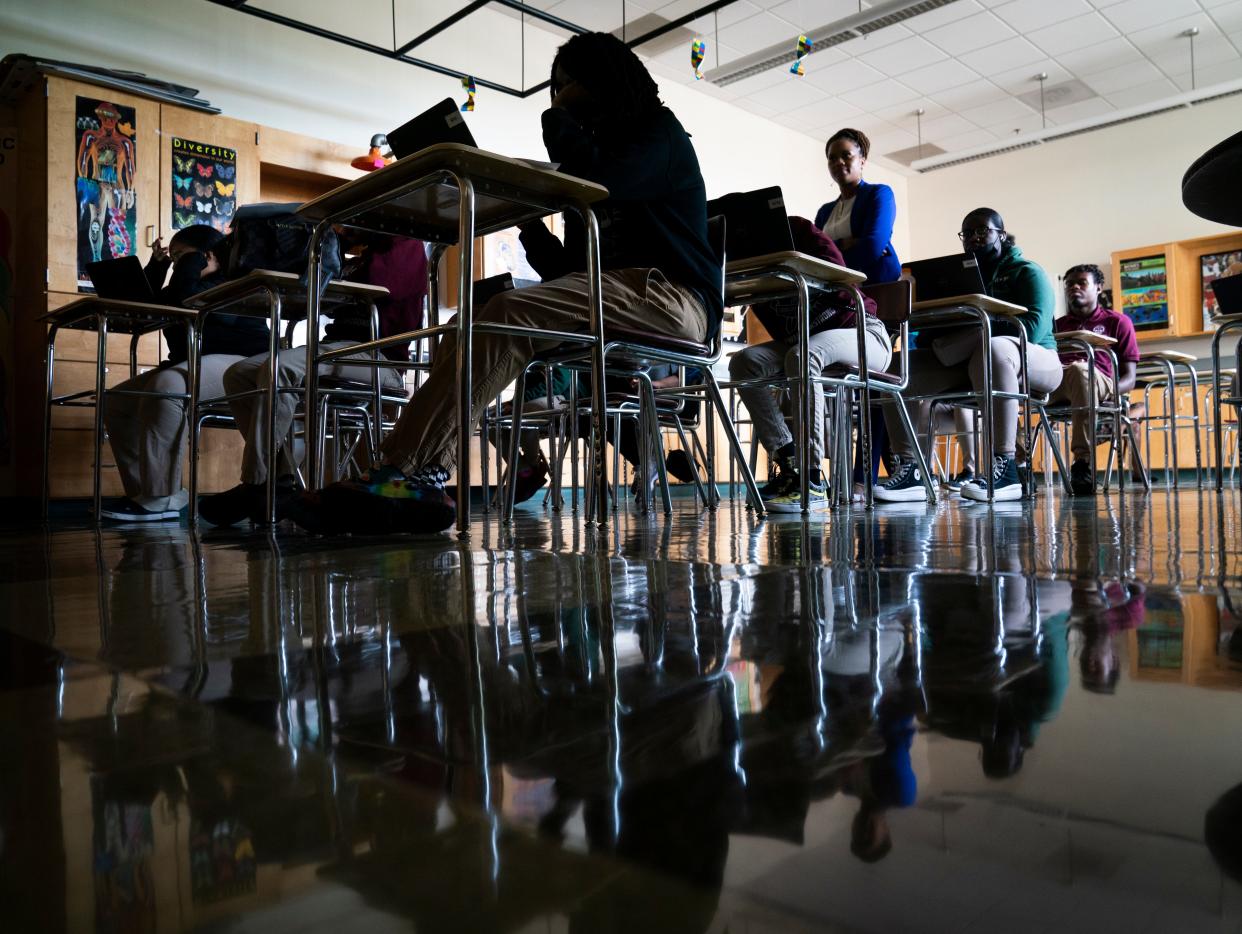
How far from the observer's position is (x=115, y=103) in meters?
5.04

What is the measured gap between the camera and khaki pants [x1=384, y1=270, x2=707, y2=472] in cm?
186

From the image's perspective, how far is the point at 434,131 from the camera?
204 cm

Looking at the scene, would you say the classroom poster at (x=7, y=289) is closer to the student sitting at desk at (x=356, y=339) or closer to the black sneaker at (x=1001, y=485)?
the student sitting at desk at (x=356, y=339)

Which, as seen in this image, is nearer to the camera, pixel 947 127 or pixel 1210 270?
pixel 1210 270

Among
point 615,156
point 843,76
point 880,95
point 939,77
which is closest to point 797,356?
point 615,156

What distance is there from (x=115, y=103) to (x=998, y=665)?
5.81 m

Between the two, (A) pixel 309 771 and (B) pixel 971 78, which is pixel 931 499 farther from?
(B) pixel 971 78

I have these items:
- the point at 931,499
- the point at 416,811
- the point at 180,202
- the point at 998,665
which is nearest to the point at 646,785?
the point at 416,811

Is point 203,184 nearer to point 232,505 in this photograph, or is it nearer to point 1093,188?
point 232,505

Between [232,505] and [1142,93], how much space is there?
933 centimetres

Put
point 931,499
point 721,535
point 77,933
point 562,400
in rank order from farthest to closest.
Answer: point 562,400 < point 931,499 < point 721,535 < point 77,933

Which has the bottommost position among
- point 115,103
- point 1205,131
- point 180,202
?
point 180,202

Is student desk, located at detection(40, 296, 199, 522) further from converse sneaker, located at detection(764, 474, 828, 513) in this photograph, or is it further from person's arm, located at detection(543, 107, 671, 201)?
converse sneaker, located at detection(764, 474, 828, 513)

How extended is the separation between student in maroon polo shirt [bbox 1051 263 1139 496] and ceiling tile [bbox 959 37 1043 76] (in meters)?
3.41
